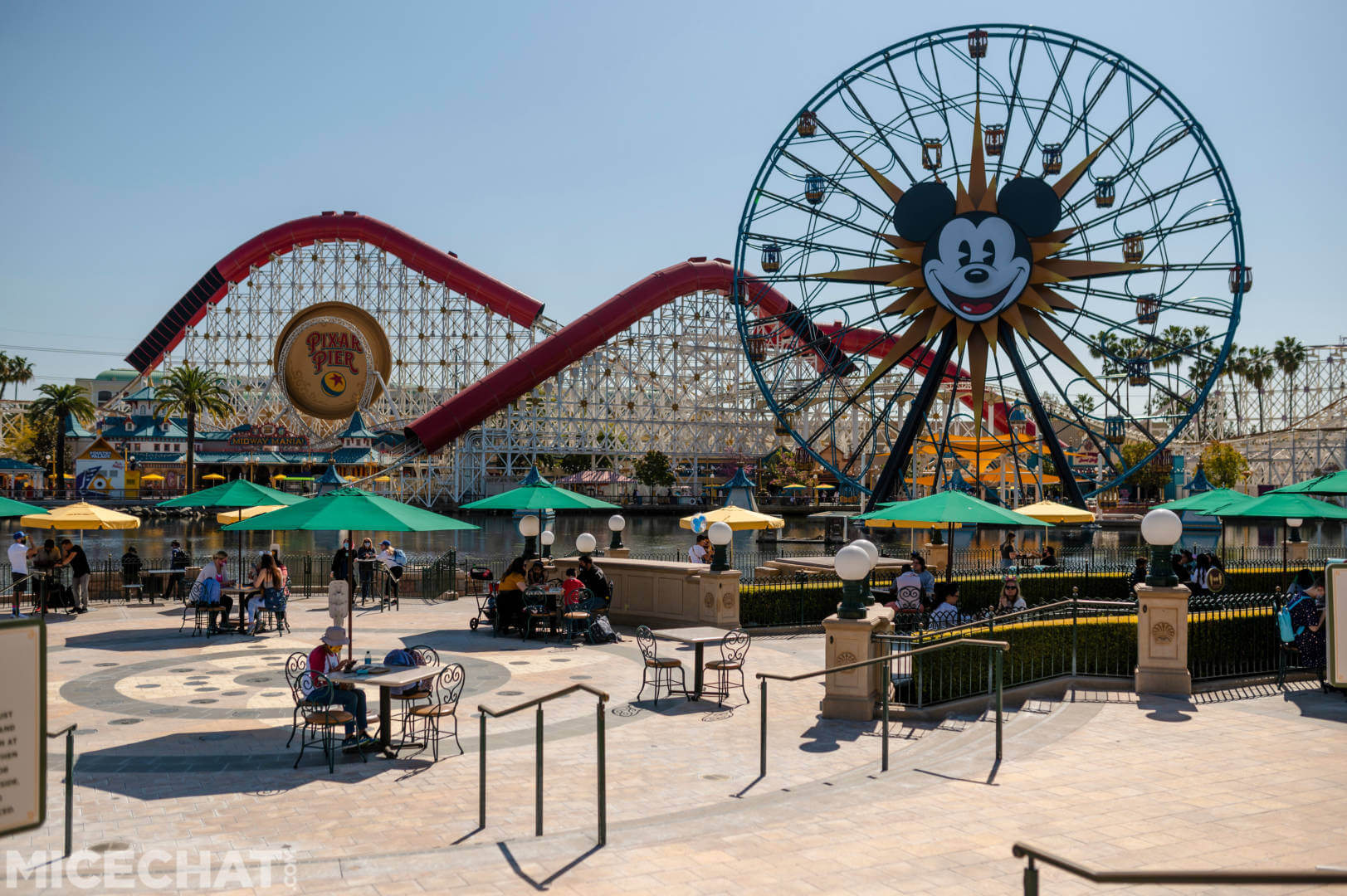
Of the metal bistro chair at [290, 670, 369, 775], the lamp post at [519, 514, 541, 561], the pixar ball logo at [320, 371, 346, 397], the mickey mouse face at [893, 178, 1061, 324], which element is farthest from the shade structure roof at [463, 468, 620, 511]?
the pixar ball logo at [320, 371, 346, 397]

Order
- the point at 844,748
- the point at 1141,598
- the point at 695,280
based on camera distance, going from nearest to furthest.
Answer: the point at 844,748, the point at 1141,598, the point at 695,280

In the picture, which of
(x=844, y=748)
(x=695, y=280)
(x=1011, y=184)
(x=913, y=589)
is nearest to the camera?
(x=844, y=748)

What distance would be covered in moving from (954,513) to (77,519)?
628 inches

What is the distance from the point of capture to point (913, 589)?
16.8 m

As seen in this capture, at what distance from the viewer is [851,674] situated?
40.7 ft

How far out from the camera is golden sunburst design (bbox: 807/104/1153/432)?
30.5 metres

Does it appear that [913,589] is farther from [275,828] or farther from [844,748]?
[275,828]

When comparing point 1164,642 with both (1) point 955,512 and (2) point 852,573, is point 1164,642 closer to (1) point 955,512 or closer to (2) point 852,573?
(2) point 852,573

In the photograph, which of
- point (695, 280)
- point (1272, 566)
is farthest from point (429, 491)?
point (1272, 566)

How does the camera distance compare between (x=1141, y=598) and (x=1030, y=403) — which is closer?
(x=1141, y=598)

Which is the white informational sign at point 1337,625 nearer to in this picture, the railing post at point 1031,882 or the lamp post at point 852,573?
the railing post at point 1031,882

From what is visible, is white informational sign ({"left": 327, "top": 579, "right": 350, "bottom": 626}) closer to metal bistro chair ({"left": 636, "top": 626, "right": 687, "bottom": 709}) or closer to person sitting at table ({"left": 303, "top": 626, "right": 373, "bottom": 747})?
person sitting at table ({"left": 303, "top": 626, "right": 373, "bottom": 747})

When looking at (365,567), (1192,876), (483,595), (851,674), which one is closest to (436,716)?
(851,674)

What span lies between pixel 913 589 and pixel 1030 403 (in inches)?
676
